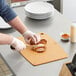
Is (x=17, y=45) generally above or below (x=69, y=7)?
above

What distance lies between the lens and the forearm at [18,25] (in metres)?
1.47

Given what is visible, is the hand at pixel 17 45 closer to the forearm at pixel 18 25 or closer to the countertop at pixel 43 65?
the countertop at pixel 43 65

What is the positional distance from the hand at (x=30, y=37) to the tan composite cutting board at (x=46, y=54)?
Result: 0.05 meters

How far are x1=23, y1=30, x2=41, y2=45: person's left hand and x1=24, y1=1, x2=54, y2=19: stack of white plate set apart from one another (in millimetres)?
227

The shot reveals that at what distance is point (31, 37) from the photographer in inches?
54.9

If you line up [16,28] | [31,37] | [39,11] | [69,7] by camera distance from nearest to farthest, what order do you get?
[31,37] → [16,28] → [39,11] → [69,7]

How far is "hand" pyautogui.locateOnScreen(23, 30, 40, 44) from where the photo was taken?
137 centimetres

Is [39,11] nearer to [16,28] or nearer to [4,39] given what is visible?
[16,28]

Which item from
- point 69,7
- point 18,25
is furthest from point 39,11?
point 69,7

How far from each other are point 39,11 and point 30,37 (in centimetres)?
33

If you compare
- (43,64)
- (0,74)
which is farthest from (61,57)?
(0,74)

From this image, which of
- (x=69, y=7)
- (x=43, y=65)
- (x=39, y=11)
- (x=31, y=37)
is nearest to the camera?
(x=43, y=65)

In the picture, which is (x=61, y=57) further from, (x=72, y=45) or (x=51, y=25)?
(x=51, y=25)

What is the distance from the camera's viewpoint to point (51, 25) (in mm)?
1576
